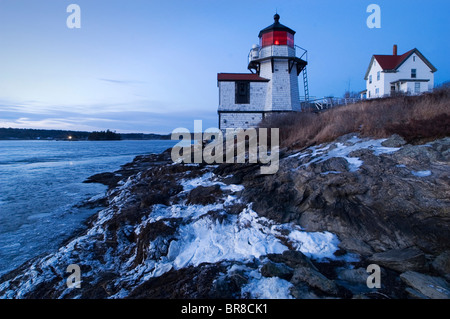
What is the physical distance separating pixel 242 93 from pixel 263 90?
6.36 ft

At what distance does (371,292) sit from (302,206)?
331 centimetres

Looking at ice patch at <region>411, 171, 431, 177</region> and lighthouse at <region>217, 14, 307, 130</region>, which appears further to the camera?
lighthouse at <region>217, 14, 307, 130</region>

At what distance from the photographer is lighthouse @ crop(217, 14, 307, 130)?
2164 cm

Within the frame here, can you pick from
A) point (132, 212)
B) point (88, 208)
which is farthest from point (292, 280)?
point (88, 208)

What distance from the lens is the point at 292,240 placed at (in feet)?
20.9

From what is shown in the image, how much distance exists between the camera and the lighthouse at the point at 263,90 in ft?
71.0

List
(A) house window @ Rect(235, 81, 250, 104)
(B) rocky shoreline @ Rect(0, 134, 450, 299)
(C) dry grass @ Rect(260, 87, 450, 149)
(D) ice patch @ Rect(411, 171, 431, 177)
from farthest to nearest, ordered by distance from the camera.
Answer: (A) house window @ Rect(235, 81, 250, 104)
(C) dry grass @ Rect(260, 87, 450, 149)
(D) ice patch @ Rect(411, 171, 431, 177)
(B) rocky shoreline @ Rect(0, 134, 450, 299)

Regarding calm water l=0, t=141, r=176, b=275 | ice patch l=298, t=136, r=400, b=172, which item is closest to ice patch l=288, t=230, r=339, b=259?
ice patch l=298, t=136, r=400, b=172

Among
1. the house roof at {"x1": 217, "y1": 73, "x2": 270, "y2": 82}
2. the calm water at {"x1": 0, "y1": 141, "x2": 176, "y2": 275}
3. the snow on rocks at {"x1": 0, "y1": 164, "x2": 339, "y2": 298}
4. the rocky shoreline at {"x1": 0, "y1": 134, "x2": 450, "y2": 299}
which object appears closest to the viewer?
the rocky shoreline at {"x1": 0, "y1": 134, "x2": 450, "y2": 299}

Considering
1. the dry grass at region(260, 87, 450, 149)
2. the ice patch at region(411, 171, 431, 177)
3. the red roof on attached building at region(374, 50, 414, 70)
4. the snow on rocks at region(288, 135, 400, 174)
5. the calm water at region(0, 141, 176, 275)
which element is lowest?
the calm water at region(0, 141, 176, 275)

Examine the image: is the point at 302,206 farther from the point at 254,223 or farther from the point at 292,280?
the point at 292,280

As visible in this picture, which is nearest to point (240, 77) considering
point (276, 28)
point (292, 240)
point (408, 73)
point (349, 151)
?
point (276, 28)

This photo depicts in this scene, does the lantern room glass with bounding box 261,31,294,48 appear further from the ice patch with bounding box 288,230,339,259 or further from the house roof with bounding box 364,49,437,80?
the ice patch with bounding box 288,230,339,259

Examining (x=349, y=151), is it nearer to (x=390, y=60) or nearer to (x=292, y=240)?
(x=292, y=240)
